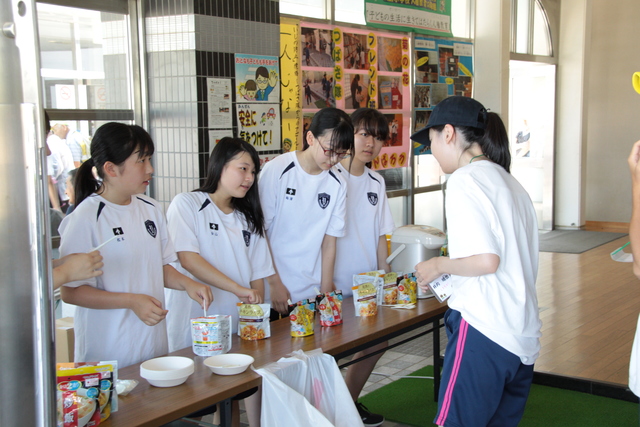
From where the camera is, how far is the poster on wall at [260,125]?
12.9ft

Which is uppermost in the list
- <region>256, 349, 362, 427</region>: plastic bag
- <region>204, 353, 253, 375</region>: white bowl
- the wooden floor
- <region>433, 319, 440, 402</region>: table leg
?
<region>204, 353, 253, 375</region>: white bowl

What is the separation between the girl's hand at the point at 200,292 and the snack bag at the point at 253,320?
14cm

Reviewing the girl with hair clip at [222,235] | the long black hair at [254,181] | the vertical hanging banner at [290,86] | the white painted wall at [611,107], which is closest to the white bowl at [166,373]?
the girl with hair clip at [222,235]

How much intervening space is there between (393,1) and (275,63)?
2.62 metres

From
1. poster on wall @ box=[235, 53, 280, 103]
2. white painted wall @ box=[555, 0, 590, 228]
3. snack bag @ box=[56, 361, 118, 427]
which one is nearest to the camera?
snack bag @ box=[56, 361, 118, 427]

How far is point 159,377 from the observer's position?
181cm

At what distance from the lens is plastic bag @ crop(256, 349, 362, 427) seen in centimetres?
192

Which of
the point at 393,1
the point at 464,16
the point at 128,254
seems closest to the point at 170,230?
the point at 128,254

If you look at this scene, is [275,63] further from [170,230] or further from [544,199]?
[544,199]

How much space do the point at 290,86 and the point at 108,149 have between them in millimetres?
3026

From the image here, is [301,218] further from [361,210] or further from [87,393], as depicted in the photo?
[87,393]

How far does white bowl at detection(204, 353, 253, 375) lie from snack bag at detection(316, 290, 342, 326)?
46 cm

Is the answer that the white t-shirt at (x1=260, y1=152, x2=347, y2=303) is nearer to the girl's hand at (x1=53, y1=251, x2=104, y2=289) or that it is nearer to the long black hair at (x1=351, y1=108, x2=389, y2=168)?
the long black hair at (x1=351, y1=108, x2=389, y2=168)

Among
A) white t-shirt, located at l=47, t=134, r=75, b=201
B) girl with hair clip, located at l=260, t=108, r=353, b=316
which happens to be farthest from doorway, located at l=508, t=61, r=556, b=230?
girl with hair clip, located at l=260, t=108, r=353, b=316
